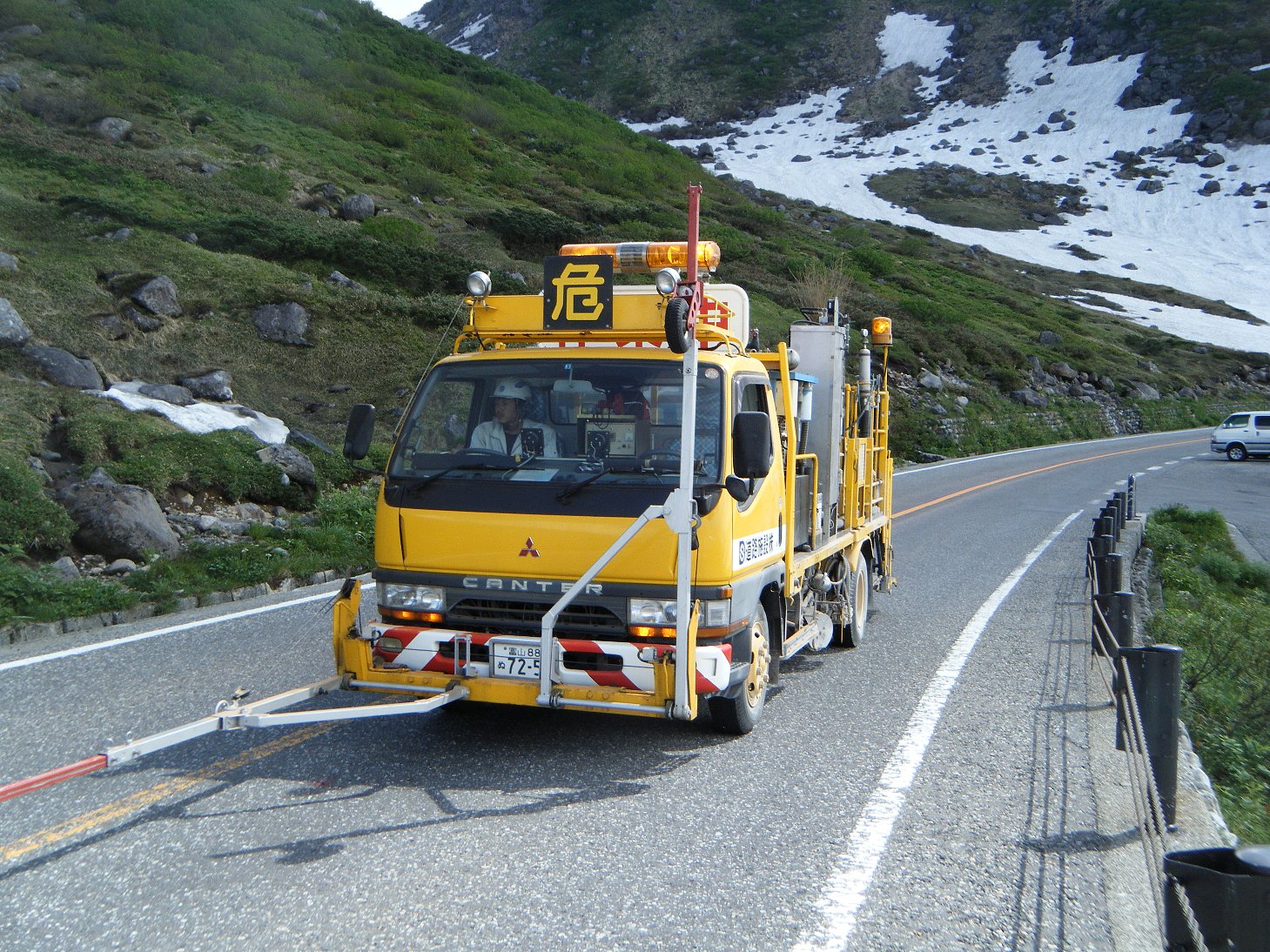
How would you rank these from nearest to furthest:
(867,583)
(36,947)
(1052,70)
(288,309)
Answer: (36,947) < (867,583) < (288,309) < (1052,70)

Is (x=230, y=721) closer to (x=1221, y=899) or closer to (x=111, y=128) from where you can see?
(x=1221, y=899)

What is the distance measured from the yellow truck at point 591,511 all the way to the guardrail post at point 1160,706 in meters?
1.97

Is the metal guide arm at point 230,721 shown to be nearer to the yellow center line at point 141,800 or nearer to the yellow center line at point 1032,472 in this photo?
the yellow center line at point 141,800

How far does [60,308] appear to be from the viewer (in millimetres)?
18922

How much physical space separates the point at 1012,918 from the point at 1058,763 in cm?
217

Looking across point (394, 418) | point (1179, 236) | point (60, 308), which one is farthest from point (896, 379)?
point (1179, 236)

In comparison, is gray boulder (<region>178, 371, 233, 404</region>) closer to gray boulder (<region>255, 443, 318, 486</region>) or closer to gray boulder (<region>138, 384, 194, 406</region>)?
gray boulder (<region>138, 384, 194, 406</region>)

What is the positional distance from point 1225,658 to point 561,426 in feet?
20.3

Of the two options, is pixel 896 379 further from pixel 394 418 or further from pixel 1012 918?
pixel 1012 918

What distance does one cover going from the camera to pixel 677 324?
5246 mm

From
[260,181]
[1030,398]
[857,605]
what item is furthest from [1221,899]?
[1030,398]

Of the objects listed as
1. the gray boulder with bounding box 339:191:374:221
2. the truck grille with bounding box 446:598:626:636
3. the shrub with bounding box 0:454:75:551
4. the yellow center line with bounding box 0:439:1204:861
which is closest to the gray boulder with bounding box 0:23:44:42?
the gray boulder with bounding box 339:191:374:221

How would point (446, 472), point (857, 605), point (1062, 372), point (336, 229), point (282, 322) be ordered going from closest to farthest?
1. point (446, 472)
2. point (857, 605)
3. point (282, 322)
4. point (336, 229)
5. point (1062, 372)

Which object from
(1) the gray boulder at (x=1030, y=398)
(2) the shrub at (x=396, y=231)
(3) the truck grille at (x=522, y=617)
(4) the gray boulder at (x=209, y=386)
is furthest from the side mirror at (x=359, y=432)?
(1) the gray boulder at (x=1030, y=398)
